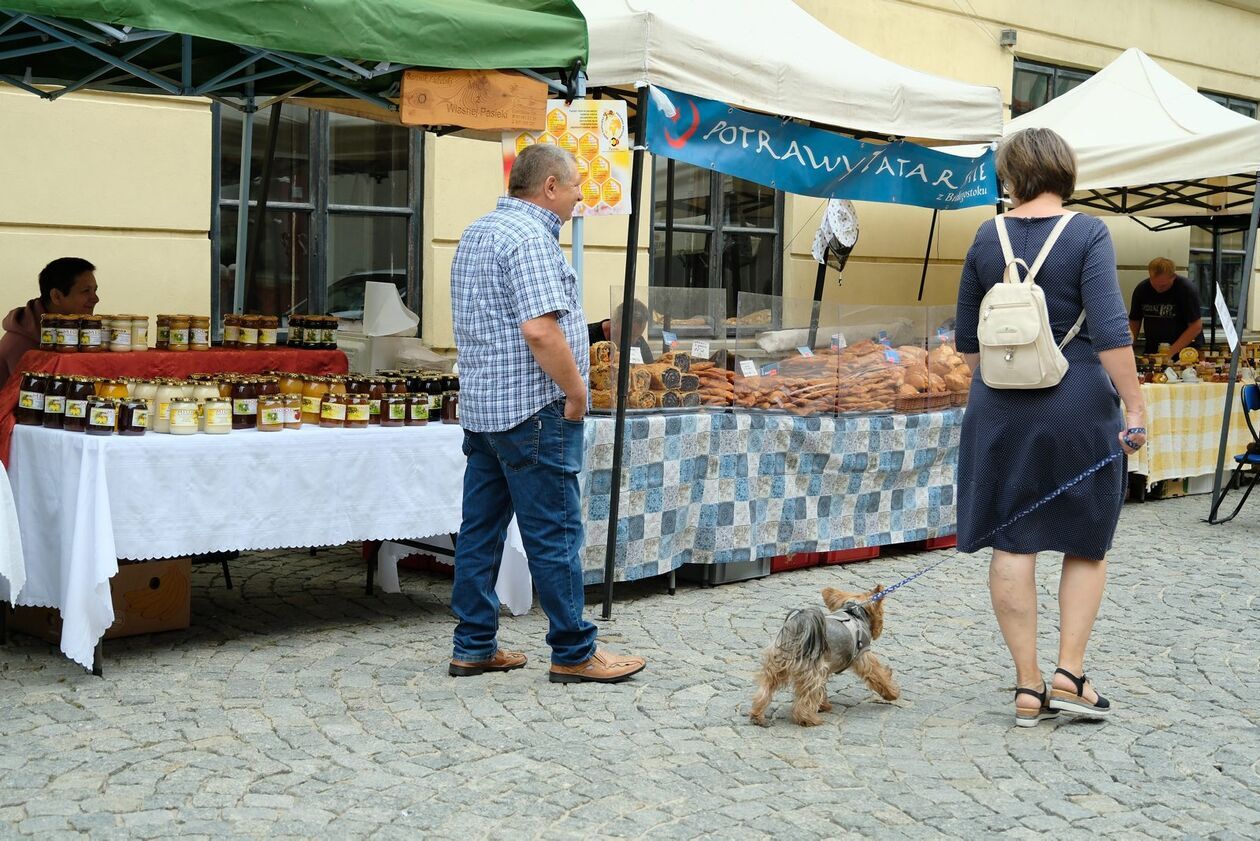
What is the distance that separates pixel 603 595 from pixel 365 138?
12.9 feet

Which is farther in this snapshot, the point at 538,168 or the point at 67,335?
the point at 67,335

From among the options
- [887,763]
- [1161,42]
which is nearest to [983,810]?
[887,763]

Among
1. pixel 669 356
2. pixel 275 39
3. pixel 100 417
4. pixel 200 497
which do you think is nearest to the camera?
pixel 275 39

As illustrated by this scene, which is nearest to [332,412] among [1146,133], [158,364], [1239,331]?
[158,364]

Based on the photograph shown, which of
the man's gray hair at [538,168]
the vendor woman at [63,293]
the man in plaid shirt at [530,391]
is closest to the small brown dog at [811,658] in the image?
the man in plaid shirt at [530,391]

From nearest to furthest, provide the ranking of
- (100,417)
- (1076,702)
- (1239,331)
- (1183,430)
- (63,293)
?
1. (1076,702)
2. (100,417)
3. (63,293)
4. (1239,331)
5. (1183,430)

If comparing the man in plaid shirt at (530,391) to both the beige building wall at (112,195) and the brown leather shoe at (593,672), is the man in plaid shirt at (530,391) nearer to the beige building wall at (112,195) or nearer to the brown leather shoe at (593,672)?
the brown leather shoe at (593,672)

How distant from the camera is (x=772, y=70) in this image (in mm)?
6012

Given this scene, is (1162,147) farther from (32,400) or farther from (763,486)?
(32,400)

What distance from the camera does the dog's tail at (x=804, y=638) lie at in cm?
415

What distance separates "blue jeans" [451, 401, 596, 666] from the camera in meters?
4.45

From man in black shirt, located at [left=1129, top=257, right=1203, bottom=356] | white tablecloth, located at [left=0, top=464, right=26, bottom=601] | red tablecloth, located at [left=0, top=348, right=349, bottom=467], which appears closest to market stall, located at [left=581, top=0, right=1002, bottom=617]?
red tablecloth, located at [left=0, top=348, right=349, bottom=467]

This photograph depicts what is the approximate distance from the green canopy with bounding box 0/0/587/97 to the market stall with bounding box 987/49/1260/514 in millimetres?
4585

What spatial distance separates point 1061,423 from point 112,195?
5.28m
